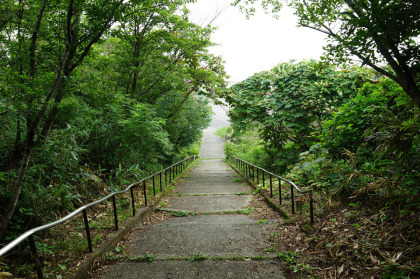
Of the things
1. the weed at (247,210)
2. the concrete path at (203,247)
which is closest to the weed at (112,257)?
the concrete path at (203,247)

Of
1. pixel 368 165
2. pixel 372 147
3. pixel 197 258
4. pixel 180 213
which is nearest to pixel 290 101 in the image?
pixel 372 147

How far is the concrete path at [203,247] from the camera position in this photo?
120 inches

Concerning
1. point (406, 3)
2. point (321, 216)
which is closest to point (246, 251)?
point (321, 216)

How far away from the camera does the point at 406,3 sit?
182cm

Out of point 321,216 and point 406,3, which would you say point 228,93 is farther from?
point 406,3

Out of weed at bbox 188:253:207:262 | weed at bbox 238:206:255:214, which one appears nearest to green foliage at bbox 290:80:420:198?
weed at bbox 238:206:255:214

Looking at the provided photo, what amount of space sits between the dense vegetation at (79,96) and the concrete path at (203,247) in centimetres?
142

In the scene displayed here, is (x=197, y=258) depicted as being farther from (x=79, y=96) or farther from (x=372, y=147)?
(x=79, y=96)

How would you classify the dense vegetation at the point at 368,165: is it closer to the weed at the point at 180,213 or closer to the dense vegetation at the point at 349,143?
the dense vegetation at the point at 349,143

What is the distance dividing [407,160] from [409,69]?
3.75 feet

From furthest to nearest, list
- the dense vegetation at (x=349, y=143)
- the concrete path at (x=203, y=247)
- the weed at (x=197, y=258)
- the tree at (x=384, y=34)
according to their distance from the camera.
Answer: the weed at (x=197, y=258) → the concrete path at (x=203, y=247) → the dense vegetation at (x=349, y=143) → the tree at (x=384, y=34)

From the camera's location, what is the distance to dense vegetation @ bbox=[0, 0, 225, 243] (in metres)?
3.37

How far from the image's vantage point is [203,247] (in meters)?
3.82

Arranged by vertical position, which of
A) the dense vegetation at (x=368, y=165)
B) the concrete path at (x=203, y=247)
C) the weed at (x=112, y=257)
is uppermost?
the dense vegetation at (x=368, y=165)
